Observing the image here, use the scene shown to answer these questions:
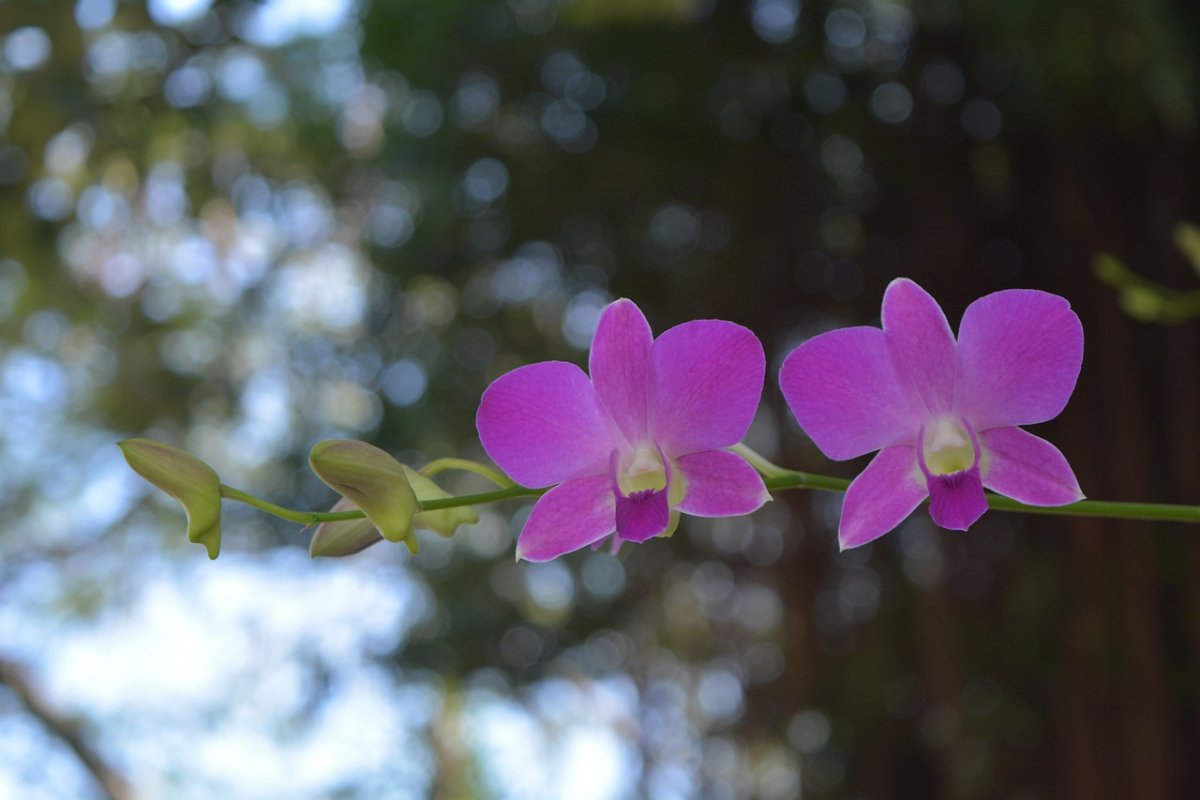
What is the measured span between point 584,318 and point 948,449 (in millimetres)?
1929

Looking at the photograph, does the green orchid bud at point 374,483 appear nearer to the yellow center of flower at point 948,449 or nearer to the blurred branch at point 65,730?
the yellow center of flower at point 948,449

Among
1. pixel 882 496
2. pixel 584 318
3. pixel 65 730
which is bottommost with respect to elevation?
pixel 65 730

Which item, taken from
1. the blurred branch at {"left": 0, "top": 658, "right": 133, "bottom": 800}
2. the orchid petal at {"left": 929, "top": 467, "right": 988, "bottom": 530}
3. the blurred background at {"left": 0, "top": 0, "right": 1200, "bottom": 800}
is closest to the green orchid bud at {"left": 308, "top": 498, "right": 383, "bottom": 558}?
the orchid petal at {"left": 929, "top": 467, "right": 988, "bottom": 530}

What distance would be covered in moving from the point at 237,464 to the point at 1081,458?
69.6 inches

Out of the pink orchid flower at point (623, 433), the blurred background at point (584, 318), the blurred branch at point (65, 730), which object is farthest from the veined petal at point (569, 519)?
the blurred branch at point (65, 730)

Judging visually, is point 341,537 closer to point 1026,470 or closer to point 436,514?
point 436,514

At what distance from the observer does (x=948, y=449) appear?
0.81ft

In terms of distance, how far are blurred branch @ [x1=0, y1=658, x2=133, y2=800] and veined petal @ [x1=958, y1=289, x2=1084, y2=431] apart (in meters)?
2.26

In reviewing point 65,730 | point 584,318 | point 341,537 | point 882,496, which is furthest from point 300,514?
point 65,730

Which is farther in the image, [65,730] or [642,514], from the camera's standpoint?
[65,730]

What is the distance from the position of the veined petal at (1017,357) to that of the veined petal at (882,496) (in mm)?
17

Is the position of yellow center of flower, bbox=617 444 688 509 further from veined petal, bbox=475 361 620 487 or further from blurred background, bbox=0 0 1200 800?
blurred background, bbox=0 0 1200 800

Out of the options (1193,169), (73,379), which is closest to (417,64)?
(1193,169)

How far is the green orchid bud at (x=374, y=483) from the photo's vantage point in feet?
0.73
